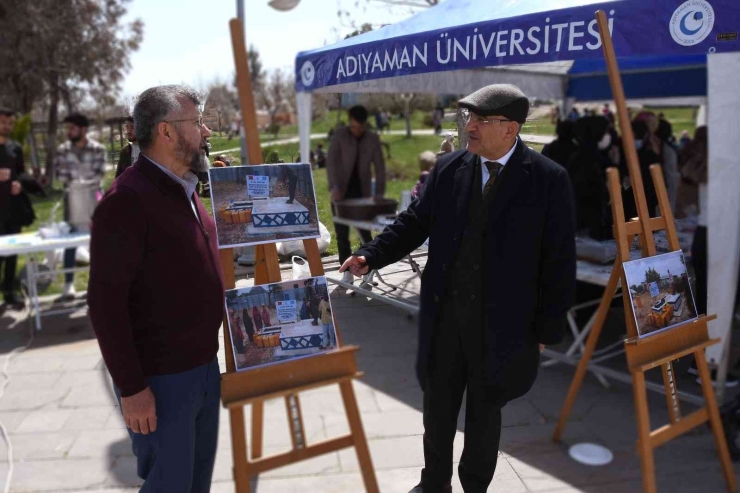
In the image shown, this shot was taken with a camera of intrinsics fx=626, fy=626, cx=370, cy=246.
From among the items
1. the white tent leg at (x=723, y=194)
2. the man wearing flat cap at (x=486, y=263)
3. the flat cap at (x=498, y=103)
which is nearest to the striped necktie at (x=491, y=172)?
the man wearing flat cap at (x=486, y=263)

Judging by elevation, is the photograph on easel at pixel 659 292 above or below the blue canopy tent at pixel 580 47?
below

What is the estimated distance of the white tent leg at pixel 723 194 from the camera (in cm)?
298

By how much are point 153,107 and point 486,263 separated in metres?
1.17

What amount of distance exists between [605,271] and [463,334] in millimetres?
1795

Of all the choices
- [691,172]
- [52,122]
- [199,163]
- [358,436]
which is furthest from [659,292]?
[52,122]

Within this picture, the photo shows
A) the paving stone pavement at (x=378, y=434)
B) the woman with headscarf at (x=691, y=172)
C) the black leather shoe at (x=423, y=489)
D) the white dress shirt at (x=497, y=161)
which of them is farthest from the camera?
the woman with headscarf at (x=691, y=172)

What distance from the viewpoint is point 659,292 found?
8.25ft

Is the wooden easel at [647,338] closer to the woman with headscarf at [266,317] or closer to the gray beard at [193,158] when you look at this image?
the woman with headscarf at [266,317]

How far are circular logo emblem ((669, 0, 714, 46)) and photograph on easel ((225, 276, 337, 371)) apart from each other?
1989mm

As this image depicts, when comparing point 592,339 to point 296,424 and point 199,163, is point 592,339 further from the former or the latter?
point 199,163

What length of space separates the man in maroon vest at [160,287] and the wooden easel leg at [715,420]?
81.2 inches

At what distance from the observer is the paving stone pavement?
2896 mm

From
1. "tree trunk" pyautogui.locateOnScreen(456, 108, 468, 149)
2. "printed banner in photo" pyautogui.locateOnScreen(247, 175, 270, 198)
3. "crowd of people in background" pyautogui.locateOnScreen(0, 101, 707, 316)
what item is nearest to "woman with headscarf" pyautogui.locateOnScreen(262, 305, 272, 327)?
"printed banner in photo" pyautogui.locateOnScreen(247, 175, 270, 198)

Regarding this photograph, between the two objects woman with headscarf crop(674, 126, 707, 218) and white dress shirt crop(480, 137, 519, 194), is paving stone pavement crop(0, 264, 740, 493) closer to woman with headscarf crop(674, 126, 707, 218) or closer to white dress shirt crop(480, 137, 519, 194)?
white dress shirt crop(480, 137, 519, 194)
